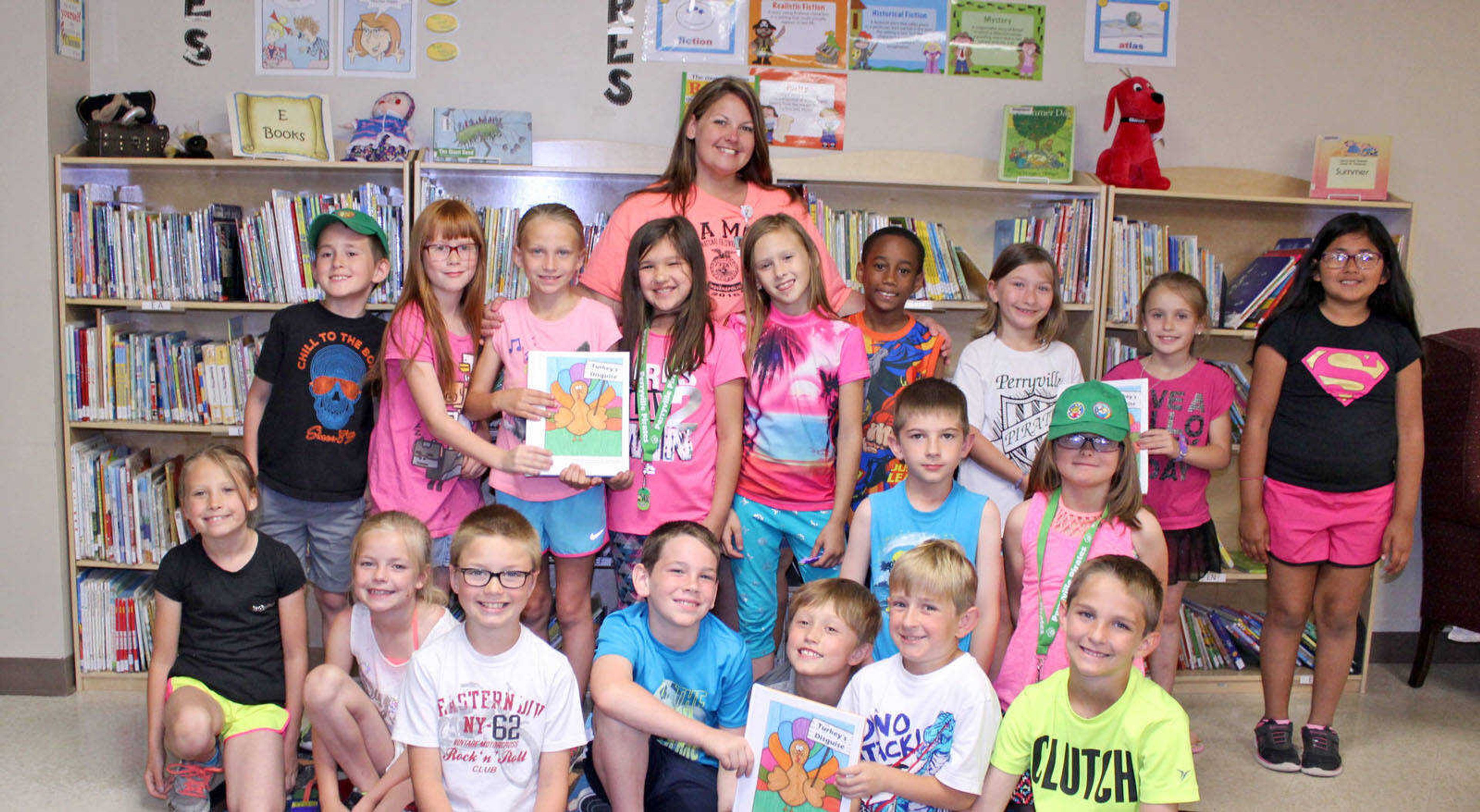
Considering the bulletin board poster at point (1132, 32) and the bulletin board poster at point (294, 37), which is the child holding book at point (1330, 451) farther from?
the bulletin board poster at point (294, 37)

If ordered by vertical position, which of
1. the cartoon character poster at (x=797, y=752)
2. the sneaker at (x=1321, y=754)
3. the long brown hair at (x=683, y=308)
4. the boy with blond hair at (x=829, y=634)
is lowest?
the sneaker at (x=1321, y=754)

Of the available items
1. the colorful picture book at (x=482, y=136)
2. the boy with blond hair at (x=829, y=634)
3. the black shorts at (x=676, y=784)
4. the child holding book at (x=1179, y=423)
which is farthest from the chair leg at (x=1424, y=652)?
the colorful picture book at (x=482, y=136)

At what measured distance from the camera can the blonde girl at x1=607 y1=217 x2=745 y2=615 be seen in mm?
2762

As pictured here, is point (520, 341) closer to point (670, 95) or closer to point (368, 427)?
point (368, 427)

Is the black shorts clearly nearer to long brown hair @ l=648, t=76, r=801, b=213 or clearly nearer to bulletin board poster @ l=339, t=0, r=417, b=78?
long brown hair @ l=648, t=76, r=801, b=213

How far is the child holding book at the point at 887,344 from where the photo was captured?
120 inches

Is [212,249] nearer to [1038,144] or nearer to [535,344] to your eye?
[535,344]

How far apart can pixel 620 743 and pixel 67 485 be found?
7.60 ft

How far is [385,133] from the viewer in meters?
3.76

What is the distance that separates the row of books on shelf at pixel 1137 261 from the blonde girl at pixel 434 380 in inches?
86.2

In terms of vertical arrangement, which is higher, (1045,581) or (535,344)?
(535,344)

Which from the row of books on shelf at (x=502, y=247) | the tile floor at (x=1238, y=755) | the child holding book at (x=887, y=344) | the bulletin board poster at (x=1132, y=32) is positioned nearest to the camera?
the tile floor at (x=1238, y=755)

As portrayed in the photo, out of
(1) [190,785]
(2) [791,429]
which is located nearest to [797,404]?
(2) [791,429]

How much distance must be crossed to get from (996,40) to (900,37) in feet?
1.18
